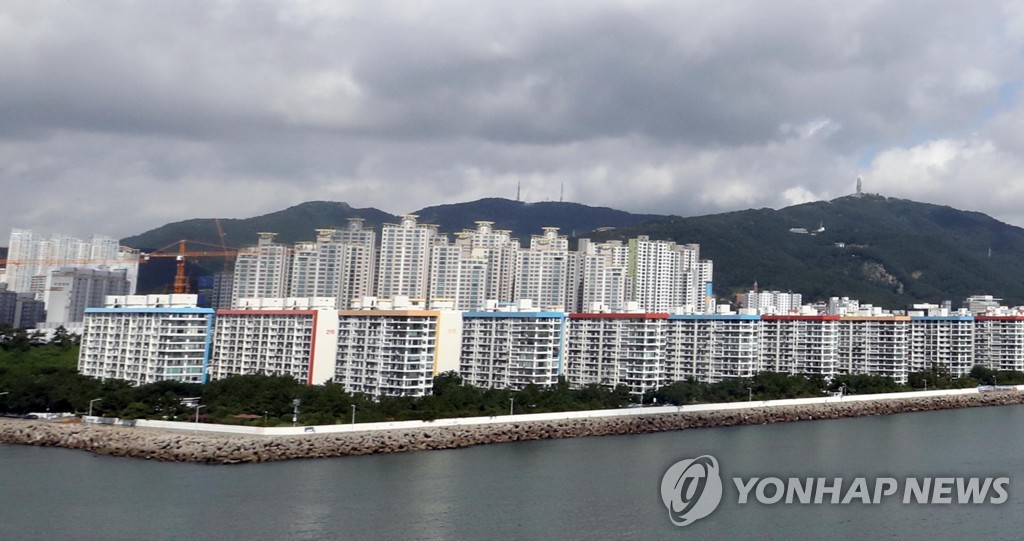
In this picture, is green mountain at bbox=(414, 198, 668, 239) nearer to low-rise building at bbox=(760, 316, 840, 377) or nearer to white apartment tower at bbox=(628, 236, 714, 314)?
white apartment tower at bbox=(628, 236, 714, 314)

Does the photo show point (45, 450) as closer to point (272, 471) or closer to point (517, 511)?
point (272, 471)

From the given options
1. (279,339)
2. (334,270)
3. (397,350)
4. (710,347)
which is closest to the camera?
(397,350)

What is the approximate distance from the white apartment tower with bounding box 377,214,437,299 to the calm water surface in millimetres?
19263

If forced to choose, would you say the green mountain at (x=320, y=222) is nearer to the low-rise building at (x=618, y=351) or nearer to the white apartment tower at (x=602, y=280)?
the white apartment tower at (x=602, y=280)

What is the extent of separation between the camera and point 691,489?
606 inches

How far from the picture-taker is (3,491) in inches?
559

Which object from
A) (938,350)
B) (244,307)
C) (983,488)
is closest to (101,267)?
(244,307)

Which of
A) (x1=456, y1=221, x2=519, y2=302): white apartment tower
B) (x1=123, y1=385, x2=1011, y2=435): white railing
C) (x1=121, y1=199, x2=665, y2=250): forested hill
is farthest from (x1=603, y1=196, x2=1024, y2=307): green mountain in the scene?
(x1=123, y1=385, x2=1011, y2=435): white railing

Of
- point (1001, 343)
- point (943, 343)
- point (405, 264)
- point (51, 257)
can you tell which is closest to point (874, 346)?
point (943, 343)

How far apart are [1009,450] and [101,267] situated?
4339 cm

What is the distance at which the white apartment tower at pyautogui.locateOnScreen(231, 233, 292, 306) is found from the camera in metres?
39.8

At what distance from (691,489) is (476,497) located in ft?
12.3

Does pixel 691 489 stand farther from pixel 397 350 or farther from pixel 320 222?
pixel 320 222

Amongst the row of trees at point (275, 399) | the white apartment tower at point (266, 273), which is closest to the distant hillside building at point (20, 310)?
the white apartment tower at point (266, 273)
